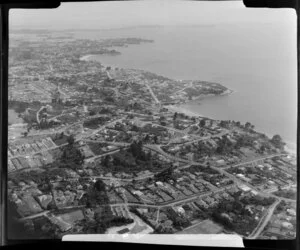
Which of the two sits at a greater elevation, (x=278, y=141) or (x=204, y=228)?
(x=278, y=141)

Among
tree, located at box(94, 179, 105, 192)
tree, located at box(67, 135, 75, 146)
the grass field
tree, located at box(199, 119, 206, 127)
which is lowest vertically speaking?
the grass field

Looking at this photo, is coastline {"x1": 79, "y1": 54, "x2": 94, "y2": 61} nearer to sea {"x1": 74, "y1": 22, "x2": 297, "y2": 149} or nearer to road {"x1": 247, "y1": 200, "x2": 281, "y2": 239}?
sea {"x1": 74, "y1": 22, "x2": 297, "y2": 149}

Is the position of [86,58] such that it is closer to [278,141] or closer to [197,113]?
[197,113]

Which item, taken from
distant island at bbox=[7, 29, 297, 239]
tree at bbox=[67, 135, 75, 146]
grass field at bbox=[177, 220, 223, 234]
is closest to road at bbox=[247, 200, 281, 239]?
distant island at bbox=[7, 29, 297, 239]

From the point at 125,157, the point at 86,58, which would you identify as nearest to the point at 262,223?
the point at 125,157

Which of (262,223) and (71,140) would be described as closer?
(262,223)

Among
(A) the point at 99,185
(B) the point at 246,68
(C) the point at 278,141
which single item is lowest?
(A) the point at 99,185

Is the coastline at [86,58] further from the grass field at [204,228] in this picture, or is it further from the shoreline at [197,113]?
the grass field at [204,228]

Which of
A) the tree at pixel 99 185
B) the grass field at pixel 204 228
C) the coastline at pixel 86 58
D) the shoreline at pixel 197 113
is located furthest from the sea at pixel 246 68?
the tree at pixel 99 185

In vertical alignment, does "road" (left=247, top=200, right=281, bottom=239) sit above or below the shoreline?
below
